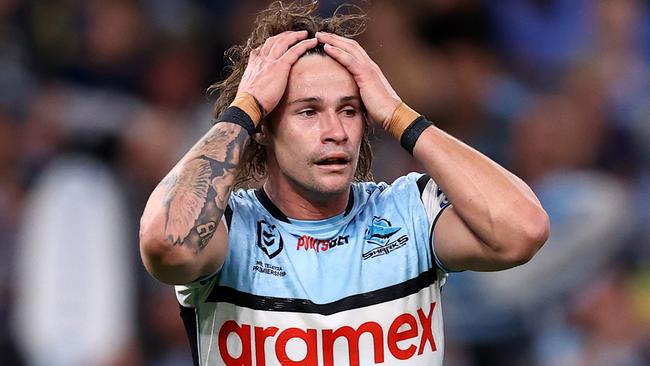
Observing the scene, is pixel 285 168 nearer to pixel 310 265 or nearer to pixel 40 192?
pixel 310 265

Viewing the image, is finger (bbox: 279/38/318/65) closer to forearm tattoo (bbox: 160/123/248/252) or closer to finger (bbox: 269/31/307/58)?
finger (bbox: 269/31/307/58)

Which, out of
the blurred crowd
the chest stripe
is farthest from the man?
the blurred crowd

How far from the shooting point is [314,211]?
15.4 feet

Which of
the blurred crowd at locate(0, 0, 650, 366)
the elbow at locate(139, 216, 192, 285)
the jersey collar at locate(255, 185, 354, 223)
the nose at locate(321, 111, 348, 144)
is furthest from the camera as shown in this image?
the blurred crowd at locate(0, 0, 650, 366)

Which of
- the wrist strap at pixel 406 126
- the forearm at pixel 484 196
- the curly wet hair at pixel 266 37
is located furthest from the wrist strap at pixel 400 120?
the curly wet hair at pixel 266 37

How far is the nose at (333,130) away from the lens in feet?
14.6

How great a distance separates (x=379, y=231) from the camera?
15.1ft

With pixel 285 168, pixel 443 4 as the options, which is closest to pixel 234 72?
pixel 285 168

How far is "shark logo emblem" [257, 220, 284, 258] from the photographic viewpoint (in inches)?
178

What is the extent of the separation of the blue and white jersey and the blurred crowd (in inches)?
132

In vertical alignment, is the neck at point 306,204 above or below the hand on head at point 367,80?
below

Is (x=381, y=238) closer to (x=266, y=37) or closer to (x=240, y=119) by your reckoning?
(x=240, y=119)

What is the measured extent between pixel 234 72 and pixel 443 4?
448 cm

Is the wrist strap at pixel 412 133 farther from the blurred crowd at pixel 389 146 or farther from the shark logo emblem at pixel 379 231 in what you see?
the blurred crowd at pixel 389 146
